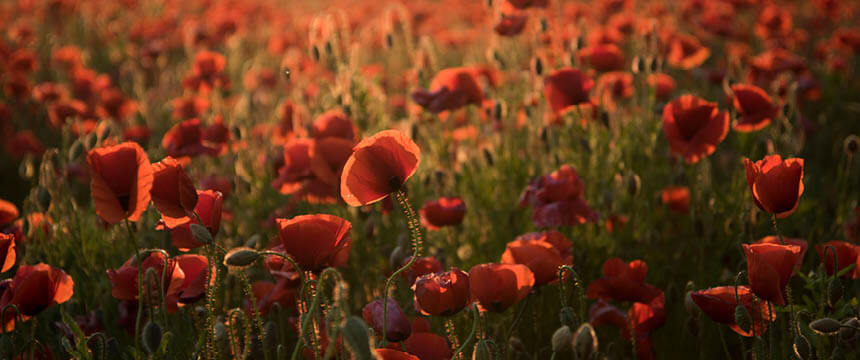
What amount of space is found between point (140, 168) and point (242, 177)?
1515 mm

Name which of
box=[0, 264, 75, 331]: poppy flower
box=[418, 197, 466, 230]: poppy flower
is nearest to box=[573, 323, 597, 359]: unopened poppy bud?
box=[418, 197, 466, 230]: poppy flower

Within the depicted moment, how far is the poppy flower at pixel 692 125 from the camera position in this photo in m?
2.08

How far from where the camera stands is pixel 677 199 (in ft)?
7.99

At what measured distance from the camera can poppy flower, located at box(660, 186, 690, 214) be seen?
7.95ft

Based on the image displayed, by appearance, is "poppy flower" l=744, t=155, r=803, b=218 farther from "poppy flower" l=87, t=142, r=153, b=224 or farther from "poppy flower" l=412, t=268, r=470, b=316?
"poppy flower" l=87, t=142, r=153, b=224

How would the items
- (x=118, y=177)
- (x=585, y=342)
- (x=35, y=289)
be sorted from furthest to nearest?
(x=35, y=289) → (x=118, y=177) → (x=585, y=342)

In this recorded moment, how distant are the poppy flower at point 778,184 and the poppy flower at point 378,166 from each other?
0.70 metres

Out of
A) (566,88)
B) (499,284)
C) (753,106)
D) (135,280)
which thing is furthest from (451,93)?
(135,280)

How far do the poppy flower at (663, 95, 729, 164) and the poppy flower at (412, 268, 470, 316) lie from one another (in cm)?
101

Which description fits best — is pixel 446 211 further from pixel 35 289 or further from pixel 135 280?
pixel 35 289

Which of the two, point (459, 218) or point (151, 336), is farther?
point (459, 218)

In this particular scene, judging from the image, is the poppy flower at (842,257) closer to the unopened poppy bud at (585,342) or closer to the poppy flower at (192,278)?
the unopened poppy bud at (585,342)

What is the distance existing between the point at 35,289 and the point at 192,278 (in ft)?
1.02

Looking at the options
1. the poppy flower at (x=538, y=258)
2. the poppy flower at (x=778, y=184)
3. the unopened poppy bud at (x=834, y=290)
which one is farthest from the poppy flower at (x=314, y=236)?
the unopened poppy bud at (x=834, y=290)
